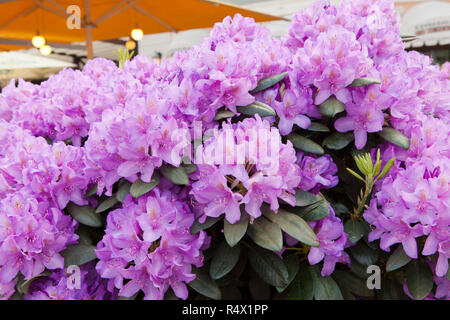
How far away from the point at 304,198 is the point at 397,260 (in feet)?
0.83

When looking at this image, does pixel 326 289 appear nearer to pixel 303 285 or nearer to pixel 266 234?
pixel 303 285

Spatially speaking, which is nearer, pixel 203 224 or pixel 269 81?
pixel 203 224

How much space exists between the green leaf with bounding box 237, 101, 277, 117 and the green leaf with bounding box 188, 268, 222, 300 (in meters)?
0.42

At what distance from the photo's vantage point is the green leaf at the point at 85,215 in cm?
105

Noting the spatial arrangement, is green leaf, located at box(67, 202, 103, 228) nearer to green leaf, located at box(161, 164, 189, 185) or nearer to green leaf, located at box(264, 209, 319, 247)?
green leaf, located at box(161, 164, 189, 185)

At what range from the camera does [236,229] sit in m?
0.88

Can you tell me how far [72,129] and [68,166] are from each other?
32 centimetres

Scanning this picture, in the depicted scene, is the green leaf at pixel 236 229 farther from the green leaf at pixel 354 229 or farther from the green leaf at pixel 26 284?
the green leaf at pixel 26 284

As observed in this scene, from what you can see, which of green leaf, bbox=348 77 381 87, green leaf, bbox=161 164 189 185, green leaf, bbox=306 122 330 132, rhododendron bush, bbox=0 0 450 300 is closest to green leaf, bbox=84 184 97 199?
rhododendron bush, bbox=0 0 450 300

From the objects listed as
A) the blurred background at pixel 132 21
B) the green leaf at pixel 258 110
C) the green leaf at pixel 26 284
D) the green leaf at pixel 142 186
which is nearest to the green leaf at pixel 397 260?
the green leaf at pixel 258 110

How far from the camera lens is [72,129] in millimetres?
1348

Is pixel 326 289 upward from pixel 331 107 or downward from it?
downward

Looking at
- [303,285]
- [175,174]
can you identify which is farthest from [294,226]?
[175,174]

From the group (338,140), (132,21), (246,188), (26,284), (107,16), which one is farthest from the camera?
(132,21)
